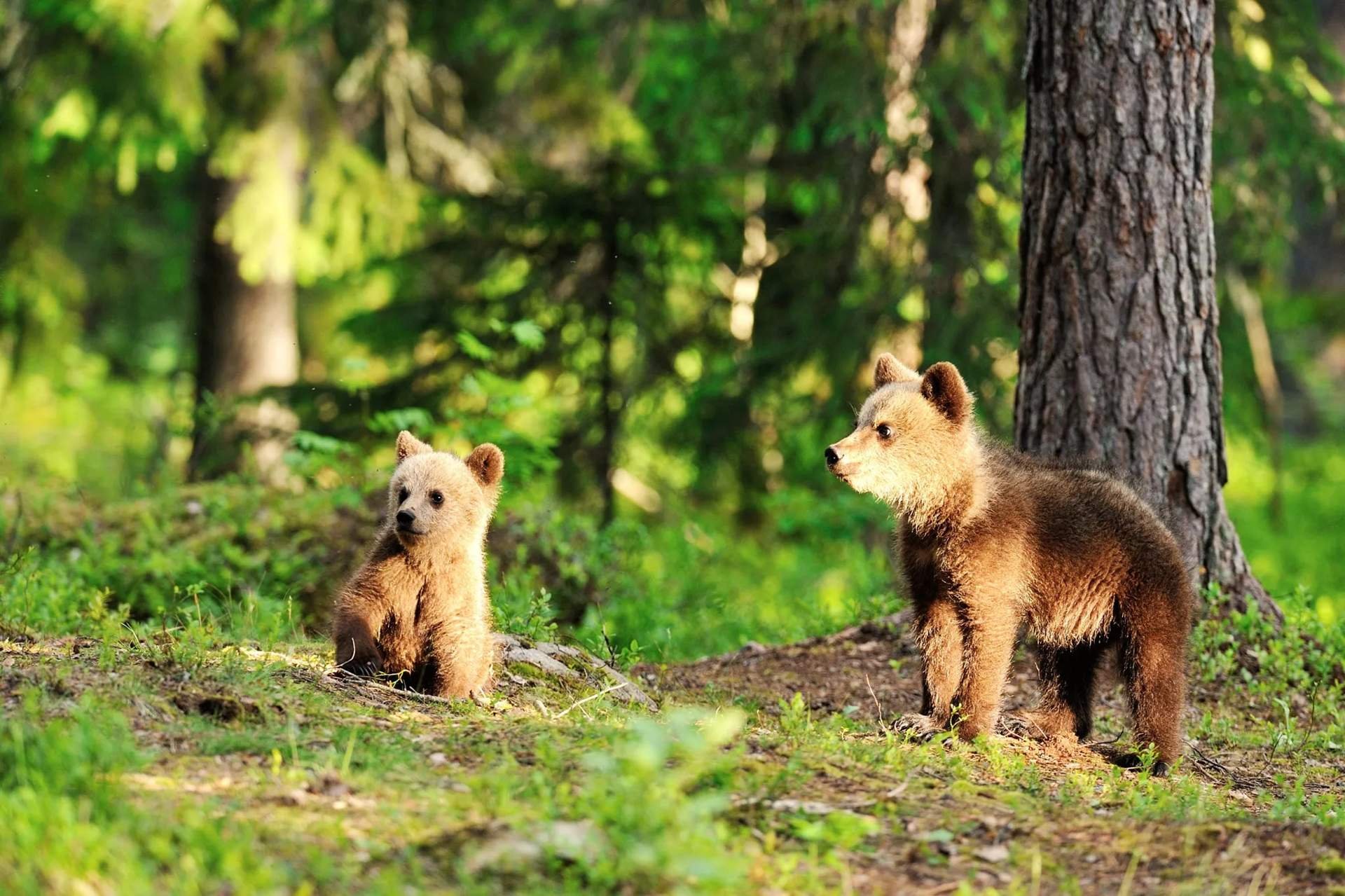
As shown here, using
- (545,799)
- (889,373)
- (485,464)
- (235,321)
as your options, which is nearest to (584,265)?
(235,321)

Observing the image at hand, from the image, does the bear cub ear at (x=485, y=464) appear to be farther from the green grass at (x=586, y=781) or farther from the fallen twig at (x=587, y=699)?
the fallen twig at (x=587, y=699)

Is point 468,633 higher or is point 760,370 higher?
point 760,370

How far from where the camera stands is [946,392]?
5.80 m

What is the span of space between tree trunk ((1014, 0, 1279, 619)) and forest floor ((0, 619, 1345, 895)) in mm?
1832

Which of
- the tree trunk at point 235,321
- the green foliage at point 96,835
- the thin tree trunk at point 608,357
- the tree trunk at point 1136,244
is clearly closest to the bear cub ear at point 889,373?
the tree trunk at point 1136,244

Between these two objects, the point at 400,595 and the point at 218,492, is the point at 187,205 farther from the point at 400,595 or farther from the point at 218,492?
the point at 400,595

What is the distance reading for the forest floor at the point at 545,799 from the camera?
358 cm

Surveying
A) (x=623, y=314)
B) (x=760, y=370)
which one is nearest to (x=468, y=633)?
(x=760, y=370)

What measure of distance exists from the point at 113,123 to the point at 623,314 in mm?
4833

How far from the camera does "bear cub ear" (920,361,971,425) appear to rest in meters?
5.80

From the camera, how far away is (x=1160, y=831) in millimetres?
4422

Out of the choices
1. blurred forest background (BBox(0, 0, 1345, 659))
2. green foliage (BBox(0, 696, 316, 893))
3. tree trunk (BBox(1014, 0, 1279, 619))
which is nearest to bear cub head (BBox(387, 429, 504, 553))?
blurred forest background (BBox(0, 0, 1345, 659))

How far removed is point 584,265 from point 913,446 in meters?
6.82

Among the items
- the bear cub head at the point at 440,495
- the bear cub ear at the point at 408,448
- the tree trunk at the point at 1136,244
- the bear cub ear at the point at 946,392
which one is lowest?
the bear cub head at the point at 440,495
